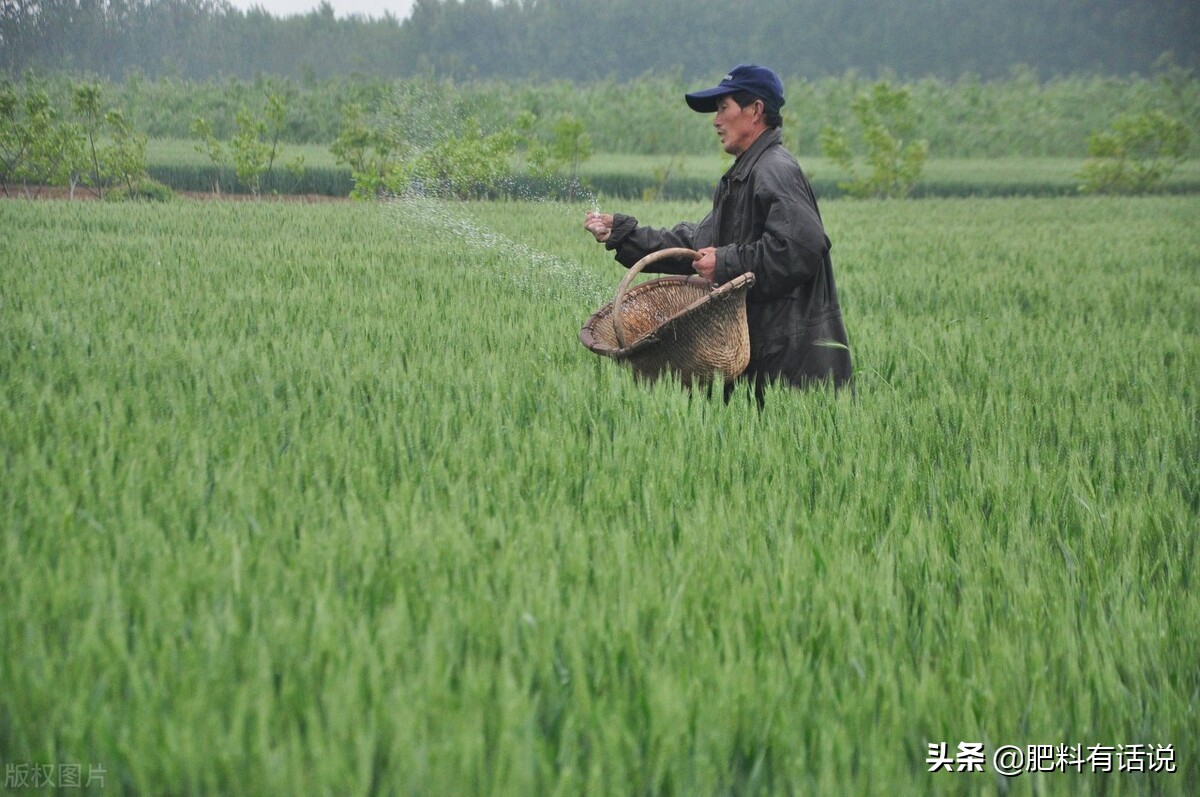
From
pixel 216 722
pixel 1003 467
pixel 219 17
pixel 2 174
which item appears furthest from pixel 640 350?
pixel 219 17

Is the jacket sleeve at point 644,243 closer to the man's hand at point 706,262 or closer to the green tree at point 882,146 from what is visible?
the man's hand at point 706,262

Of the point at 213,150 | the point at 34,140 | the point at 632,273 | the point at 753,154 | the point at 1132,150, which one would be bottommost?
the point at 632,273

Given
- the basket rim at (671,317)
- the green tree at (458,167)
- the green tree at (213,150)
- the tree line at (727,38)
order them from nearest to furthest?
the basket rim at (671,317), the green tree at (458,167), the green tree at (213,150), the tree line at (727,38)

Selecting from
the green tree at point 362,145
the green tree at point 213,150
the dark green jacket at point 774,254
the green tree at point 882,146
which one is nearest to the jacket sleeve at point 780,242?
the dark green jacket at point 774,254

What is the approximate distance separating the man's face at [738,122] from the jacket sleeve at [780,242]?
20 cm

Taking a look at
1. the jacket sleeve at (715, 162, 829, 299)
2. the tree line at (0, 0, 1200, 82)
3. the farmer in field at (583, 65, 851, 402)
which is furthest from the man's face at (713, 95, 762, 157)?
Answer: the tree line at (0, 0, 1200, 82)

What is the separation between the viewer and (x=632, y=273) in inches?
132

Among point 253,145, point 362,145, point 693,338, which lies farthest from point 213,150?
point 693,338

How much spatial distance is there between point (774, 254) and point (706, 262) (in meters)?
0.24

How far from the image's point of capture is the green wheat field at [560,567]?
1401 millimetres

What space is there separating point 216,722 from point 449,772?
1.04 ft

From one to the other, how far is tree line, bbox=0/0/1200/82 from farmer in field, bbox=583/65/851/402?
44.3m

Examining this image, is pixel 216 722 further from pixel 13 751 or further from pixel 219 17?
pixel 219 17

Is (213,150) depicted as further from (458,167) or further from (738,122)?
(738,122)
